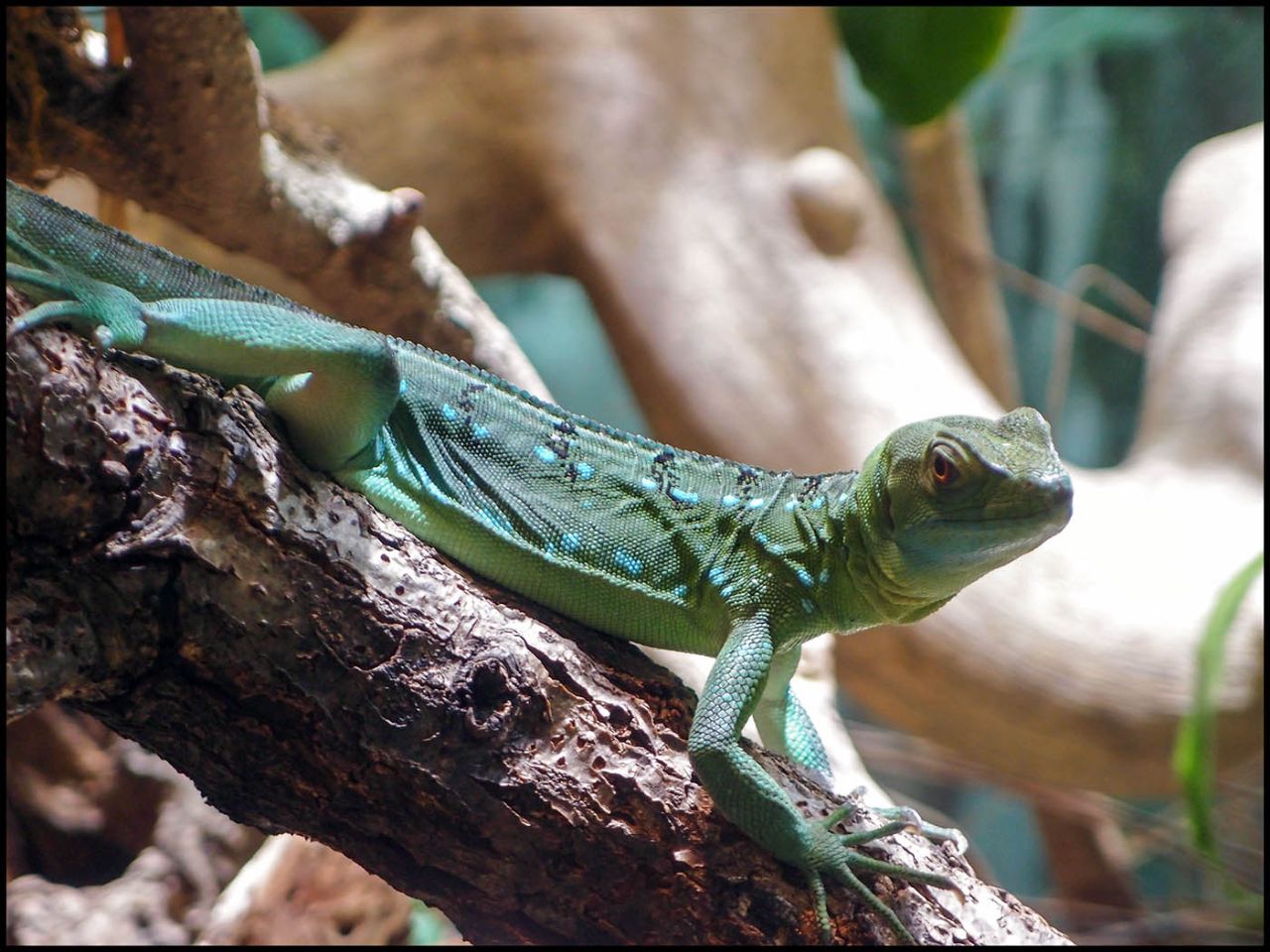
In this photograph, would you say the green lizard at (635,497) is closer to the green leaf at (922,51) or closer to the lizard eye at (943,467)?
the lizard eye at (943,467)

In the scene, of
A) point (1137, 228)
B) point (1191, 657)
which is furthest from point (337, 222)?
point (1137, 228)

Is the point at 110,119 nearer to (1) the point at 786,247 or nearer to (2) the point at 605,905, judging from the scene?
(2) the point at 605,905

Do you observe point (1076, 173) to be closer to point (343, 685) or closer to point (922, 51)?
point (922, 51)

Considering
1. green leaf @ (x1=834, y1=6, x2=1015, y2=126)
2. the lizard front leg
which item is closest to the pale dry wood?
green leaf @ (x1=834, y1=6, x2=1015, y2=126)

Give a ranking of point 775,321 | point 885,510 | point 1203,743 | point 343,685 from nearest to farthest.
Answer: point 343,685, point 885,510, point 1203,743, point 775,321

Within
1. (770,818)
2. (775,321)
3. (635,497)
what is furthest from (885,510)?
(775,321)

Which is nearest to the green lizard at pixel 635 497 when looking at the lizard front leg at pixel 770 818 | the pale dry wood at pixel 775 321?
the lizard front leg at pixel 770 818
